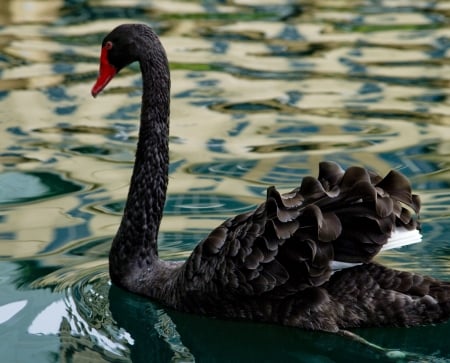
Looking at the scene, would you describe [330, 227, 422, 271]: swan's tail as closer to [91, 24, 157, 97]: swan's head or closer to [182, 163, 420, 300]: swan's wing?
[182, 163, 420, 300]: swan's wing

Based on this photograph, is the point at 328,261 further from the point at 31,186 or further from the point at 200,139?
the point at 200,139

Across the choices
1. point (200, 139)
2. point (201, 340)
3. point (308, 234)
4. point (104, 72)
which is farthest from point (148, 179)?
point (200, 139)

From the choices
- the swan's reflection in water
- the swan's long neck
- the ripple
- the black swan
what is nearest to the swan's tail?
the black swan

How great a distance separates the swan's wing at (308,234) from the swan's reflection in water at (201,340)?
162 mm

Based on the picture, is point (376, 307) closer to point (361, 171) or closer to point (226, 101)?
point (361, 171)

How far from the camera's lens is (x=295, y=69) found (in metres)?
9.06

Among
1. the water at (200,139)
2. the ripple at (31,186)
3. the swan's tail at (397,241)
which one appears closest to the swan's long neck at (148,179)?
the water at (200,139)

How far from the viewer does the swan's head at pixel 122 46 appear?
16.2 ft

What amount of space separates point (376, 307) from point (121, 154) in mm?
3016

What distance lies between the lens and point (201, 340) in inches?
173

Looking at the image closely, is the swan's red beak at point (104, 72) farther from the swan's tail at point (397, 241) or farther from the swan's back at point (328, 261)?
the swan's tail at point (397, 241)

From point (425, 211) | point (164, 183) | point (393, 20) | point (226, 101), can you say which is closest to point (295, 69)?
point (226, 101)

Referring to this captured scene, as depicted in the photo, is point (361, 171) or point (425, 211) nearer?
point (361, 171)

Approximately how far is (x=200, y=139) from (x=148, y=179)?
7.79 feet
